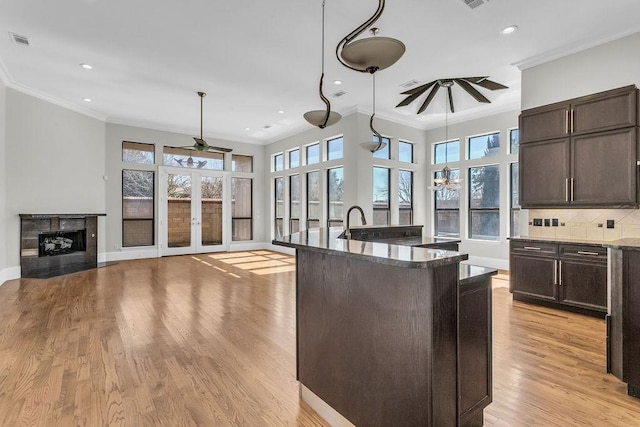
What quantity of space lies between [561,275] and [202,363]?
4.31 m

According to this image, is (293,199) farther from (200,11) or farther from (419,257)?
(419,257)

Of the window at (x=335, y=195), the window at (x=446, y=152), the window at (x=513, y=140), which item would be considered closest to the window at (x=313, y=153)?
the window at (x=335, y=195)

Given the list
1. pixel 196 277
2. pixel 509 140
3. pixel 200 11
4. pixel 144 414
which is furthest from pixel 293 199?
pixel 144 414

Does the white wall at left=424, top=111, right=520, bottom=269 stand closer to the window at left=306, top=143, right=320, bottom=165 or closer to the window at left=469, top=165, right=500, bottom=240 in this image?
the window at left=469, top=165, right=500, bottom=240

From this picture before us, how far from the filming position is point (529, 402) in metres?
2.24

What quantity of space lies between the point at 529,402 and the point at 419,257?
1652 millimetres

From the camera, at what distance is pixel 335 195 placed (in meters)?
8.00

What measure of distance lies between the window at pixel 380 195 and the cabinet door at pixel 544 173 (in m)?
3.23

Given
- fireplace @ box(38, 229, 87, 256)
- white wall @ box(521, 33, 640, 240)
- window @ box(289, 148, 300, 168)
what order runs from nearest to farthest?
white wall @ box(521, 33, 640, 240) → fireplace @ box(38, 229, 87, 256) → window @ box(289, 148, 300, 168)

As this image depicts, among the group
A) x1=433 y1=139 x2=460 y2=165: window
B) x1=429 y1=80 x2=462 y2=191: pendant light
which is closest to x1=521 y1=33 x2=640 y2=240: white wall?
x1=429 y1=80 x2=462 y2=191: pendant light

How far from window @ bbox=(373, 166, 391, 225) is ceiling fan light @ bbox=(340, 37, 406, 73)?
5339 millimetres

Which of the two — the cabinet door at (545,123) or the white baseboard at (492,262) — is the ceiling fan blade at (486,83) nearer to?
the cabinet door at (545,123)

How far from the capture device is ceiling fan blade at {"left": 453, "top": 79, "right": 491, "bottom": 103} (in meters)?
4.74

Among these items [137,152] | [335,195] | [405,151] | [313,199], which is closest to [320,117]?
[335,195]
